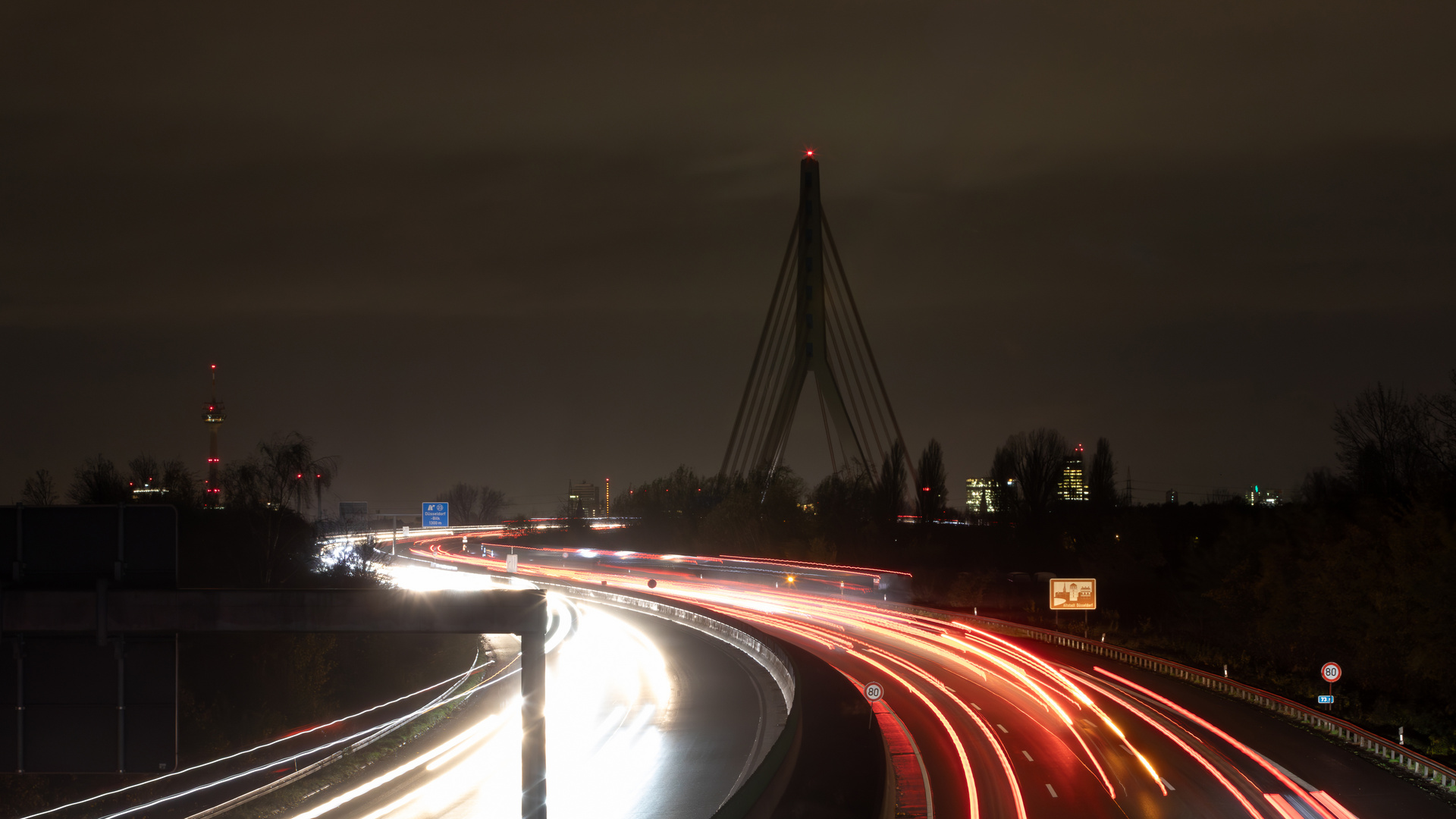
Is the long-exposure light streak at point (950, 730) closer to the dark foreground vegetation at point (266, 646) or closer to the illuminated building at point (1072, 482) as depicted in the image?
the dark foreground vegetation at point (266, 646)

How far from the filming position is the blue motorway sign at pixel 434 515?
60.4 meters

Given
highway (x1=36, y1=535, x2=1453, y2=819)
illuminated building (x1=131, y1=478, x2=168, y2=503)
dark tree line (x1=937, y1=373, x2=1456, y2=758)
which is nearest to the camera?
highway (x1=36, y1=535, x2=1453, y2=819)

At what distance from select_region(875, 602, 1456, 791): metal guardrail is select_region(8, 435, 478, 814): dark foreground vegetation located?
23.9 metres

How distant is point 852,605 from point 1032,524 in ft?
138

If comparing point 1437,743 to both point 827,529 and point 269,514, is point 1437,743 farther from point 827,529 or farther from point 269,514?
point 827,529

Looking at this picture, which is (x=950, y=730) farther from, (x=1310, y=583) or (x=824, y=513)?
(x=824, y=513)

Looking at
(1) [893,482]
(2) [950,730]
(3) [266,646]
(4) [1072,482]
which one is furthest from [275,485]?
(4) [1072,482]

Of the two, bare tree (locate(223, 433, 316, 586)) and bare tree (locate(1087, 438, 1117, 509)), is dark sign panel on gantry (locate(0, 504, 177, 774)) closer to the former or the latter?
bare tree (locate(223, 433, 316, 586))

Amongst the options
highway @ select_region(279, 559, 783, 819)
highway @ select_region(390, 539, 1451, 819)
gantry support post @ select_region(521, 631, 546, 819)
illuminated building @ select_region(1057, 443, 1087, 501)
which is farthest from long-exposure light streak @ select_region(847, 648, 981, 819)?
illuminated building @ select_region(1057, 443, 1087, 501)

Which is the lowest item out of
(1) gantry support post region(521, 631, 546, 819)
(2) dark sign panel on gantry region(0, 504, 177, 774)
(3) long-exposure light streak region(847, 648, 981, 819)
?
(3) long-exposure light streak region(847, 648, 981, 819)

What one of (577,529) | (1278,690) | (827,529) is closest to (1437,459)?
(1278,690)

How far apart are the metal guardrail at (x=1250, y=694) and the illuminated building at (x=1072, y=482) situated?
55.8 m

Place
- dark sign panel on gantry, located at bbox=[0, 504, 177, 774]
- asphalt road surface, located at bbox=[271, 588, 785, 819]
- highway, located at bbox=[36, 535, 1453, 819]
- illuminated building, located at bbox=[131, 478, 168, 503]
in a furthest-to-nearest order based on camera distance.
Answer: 1. illuminated building, located at bbox=[131, 478, 168, 503]
2. asphalt road surface, located at bbox=[271, 588, 785, 819]
3. highway, located at bbox=[36, 535, 1453, 819]
4. dark sign panel on gantry, located at bbox=[0, 504, 177, 774]

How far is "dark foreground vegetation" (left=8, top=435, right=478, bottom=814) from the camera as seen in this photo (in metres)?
37.9
